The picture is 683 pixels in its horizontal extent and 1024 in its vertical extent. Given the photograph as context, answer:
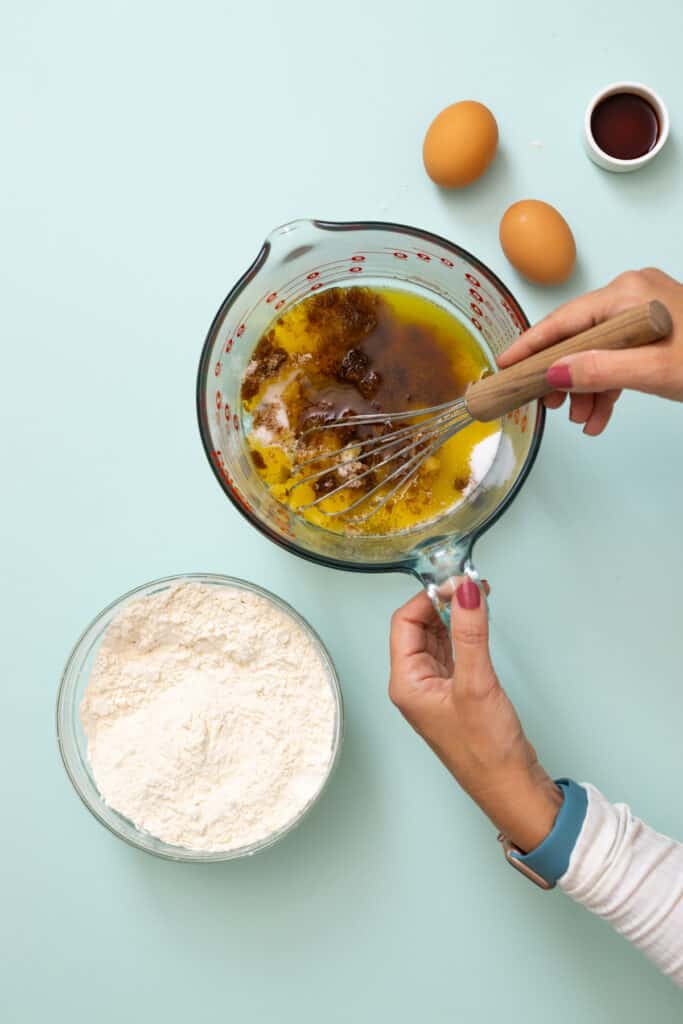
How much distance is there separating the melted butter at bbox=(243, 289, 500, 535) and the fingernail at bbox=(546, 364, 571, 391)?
307 millimetres

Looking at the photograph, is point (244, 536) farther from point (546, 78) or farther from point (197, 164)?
point (546, 78)

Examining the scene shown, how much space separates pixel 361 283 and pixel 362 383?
0.15m

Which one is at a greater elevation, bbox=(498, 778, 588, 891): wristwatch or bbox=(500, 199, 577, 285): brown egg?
bbox=(500, 199, 577, 285): brown egg

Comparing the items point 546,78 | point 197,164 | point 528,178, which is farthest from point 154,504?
point 546,78

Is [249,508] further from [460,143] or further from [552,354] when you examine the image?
[460,143]

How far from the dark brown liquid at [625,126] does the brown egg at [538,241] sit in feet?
0.48

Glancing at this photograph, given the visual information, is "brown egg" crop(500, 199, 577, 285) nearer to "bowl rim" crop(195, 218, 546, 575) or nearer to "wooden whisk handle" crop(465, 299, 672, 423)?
"bowl rim" crop(195, 218, 546, 575)

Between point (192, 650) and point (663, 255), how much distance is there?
2.86ft

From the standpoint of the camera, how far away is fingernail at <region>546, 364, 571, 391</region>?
0.90 meters

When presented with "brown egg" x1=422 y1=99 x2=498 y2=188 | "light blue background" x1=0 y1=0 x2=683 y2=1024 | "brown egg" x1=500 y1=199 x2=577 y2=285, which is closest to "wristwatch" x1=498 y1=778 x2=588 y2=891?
"light blue background" x1=0 y1=0 x2=683 y2=1024

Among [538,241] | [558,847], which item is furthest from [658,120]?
[558,847]

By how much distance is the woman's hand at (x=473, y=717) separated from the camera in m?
1.02

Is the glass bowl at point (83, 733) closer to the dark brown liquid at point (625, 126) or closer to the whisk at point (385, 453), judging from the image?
the whisk at point (385, 453)

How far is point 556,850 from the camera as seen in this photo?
1061 millimetres
